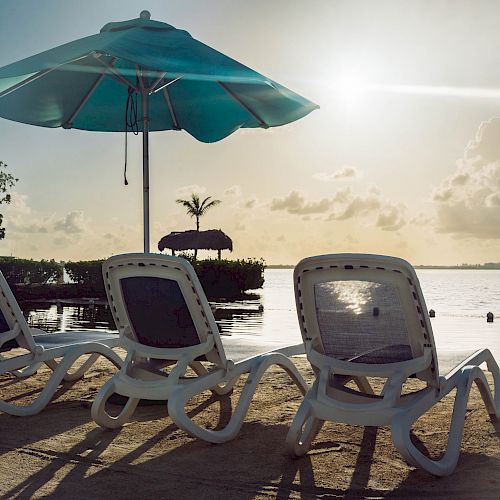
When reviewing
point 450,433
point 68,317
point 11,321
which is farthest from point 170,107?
point 68,317

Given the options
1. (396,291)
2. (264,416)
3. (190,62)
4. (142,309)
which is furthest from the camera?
(190,62)

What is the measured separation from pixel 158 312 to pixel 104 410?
0.70m

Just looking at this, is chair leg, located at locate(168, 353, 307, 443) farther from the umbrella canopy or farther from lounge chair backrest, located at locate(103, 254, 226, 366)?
the umbrella canopy

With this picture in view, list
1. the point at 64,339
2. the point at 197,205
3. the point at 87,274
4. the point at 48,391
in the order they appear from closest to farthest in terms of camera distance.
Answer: the point at 48,391 < the point at 64,339 < the point at 87,274 < the point at 197,205

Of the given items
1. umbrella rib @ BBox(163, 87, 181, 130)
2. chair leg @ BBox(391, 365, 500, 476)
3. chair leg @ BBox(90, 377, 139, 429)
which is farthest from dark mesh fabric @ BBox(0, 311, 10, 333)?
umbrella rib @ BBox(163, 87, 181, 130)

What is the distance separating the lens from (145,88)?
5.87 meters

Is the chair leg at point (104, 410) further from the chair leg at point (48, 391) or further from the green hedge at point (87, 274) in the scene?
the green hedge at point (87, 274)

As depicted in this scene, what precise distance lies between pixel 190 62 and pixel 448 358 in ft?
8.96

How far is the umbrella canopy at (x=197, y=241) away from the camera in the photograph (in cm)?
3856

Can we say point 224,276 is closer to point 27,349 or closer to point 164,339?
point 27,349

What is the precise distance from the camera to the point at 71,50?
5055 mm

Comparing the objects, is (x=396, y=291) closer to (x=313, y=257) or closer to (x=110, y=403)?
(x=313, y=257)

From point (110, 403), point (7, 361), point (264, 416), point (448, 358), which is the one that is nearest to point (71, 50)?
point (7, 361)

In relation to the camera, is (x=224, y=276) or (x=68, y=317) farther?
(x=224, y=276)
